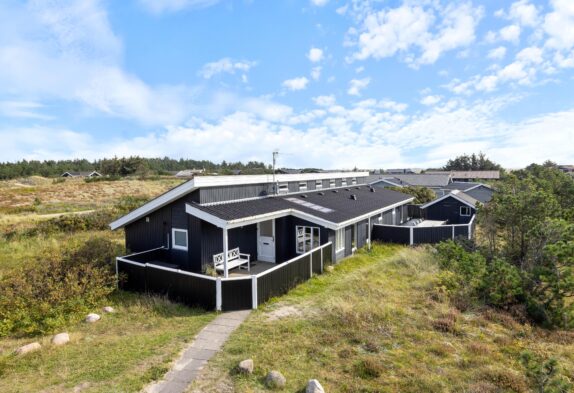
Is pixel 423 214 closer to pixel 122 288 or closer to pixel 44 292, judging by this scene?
A: pixel 122 288

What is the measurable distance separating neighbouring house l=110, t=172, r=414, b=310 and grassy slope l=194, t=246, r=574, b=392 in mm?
1398

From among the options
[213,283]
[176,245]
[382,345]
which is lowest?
[382,345]

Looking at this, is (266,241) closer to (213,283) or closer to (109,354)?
(213,283)

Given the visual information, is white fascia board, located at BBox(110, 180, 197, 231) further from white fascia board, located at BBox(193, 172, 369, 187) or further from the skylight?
the skylight

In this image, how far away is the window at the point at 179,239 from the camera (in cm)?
1513

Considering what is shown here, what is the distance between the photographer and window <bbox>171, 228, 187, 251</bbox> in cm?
1513

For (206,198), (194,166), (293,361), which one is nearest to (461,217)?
(206,198)

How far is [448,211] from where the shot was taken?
28.2 metres

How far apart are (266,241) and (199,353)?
904 centimetres

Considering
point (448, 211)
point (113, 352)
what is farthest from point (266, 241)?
point (448, 211)

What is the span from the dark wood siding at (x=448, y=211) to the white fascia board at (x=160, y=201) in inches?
864

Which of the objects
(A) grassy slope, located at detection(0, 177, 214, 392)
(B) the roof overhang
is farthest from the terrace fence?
(B) the roof overhang

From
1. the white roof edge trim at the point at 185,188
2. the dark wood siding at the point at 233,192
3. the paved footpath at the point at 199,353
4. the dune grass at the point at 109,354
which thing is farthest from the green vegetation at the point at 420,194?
the dune grass at the point at 109,354

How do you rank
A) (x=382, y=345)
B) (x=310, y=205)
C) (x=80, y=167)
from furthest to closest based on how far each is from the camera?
(x=80, y=167)
(x=310, y=205)
(x=382, y=345)
